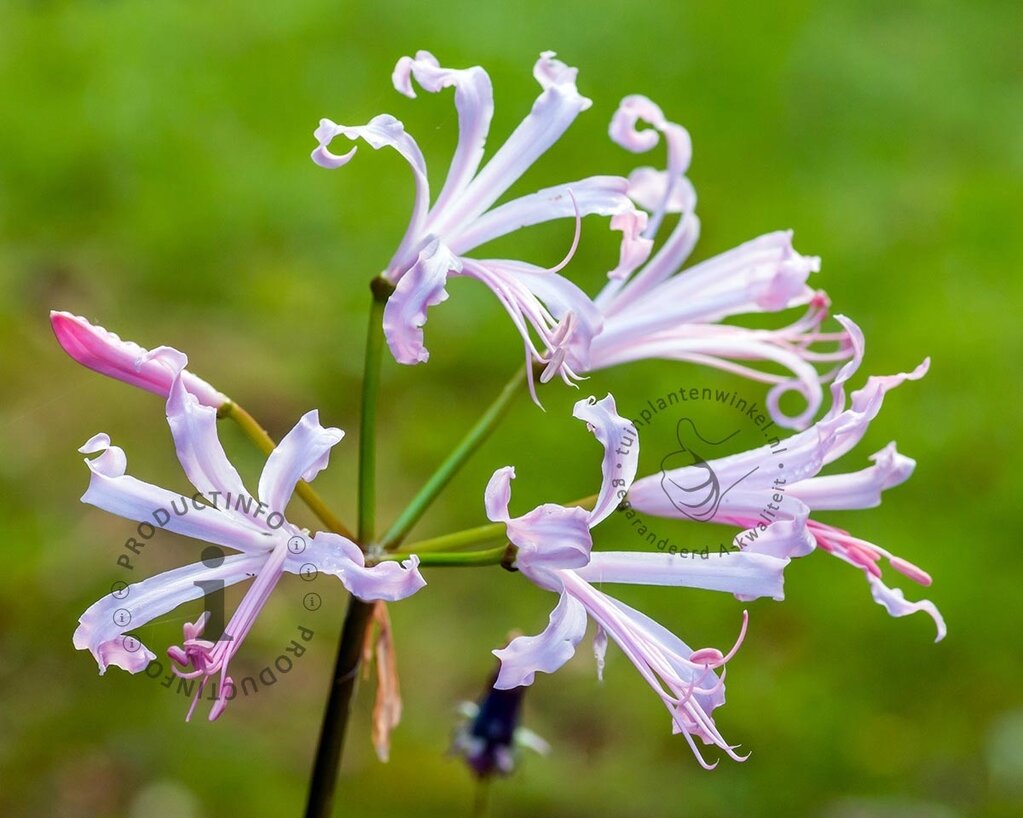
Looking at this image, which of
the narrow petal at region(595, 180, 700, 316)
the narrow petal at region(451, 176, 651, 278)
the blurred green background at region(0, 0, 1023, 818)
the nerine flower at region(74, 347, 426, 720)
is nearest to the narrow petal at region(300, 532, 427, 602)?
the nerine flower at region(74, 347, 426, 720)

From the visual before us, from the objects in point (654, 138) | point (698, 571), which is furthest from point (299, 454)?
point (654, 138)

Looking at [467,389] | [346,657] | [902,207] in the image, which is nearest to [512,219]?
[346,657]

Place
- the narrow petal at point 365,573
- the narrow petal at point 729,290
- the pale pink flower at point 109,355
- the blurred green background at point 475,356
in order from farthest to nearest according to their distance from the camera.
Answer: the blurred green background at point 475,356
the narrow petal at point 729,290
the pale pink flower at point 109,355
the narrow petal at point 365,573

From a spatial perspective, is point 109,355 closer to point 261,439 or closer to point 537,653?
point 261,439

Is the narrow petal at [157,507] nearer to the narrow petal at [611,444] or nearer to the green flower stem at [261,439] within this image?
the green flower stem at [261,439]

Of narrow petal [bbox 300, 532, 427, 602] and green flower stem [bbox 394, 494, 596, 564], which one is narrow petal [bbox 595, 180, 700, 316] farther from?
narrow petal [bbox 300, 532, 427, 602]

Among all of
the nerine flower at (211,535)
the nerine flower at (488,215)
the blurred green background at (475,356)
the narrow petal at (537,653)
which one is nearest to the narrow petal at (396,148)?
the nerine flower at (488,215)

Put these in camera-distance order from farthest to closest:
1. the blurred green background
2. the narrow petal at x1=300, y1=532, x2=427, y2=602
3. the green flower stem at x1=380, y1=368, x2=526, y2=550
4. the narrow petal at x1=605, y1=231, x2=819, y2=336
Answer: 1. the blurred green background
2. the narrow petal at x1=605, y1=231, x2=819, y2=336
3. the green flower stem at x1=380, y1=368, x2=526, y2=550
4. the narrow petal at x1=300, y1=532, x2=427, y2=602

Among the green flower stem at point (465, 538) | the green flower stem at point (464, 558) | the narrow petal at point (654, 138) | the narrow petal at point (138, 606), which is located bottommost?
the narrow petal at point (138, 606)
